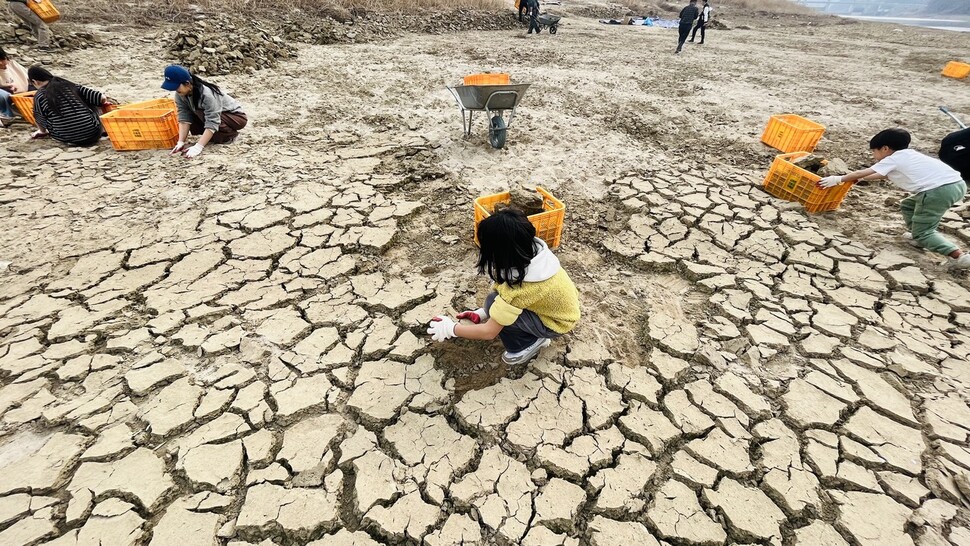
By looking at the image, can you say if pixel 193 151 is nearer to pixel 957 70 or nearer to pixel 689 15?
pixel 689 15

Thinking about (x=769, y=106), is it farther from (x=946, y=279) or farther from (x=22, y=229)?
(x=22, y=229)

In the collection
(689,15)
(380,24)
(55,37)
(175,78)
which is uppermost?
(689,15)

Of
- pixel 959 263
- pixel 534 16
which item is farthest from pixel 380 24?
pixel 959 263

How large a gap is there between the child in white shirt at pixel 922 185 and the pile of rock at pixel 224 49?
8.37 meters

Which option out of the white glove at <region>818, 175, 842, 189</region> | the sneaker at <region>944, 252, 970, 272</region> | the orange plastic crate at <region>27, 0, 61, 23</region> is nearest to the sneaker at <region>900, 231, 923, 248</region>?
the sneaker at <region>944, 252, 970, 272</region>

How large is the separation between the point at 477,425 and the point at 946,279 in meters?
3.65

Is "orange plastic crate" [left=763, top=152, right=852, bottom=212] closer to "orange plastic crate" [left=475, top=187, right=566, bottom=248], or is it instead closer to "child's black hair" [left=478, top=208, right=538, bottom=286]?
"orange plastic crate" [left=475, top=187, right=566, bottom=248]

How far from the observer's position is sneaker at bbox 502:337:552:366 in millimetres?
2330

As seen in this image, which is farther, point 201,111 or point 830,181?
point 201,111

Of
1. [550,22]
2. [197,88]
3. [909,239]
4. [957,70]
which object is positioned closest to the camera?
[909,239]

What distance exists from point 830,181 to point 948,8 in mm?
88354

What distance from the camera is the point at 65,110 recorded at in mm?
4113

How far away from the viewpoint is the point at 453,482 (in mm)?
1854

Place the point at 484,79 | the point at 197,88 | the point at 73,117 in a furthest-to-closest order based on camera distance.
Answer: the point at 484,79 < the point at 73,117 < the point at 197,88
